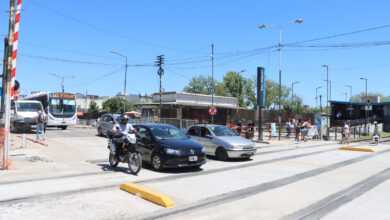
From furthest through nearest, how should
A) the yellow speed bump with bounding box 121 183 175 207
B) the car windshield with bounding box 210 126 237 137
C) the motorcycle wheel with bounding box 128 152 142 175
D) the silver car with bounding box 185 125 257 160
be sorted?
the car windshield with bounding box 210 126 237 137
the silver car with bounding box 185 125 257 160
the motorcycle wheel with bounding box 128 152 142 175
the yellow speed bump with bounding box 121 183 175 207

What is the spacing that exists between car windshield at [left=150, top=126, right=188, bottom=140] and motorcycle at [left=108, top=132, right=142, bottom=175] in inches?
46.0

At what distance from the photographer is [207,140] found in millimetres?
13164

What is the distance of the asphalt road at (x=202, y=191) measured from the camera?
216 inches

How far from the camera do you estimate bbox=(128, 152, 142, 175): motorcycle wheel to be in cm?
881

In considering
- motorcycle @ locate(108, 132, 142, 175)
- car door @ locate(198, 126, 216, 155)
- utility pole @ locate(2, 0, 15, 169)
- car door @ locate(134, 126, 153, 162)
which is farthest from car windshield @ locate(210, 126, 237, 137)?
utility pole @ locate(2, 0, 15, 169)

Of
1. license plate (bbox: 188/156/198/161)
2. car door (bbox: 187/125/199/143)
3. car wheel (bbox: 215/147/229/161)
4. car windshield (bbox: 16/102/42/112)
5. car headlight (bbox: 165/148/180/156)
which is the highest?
car windshield (bbox: 16/102/42/112)

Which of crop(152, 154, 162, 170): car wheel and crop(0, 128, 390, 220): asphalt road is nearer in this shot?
crop(0, 128, 390, 220): asphalt road

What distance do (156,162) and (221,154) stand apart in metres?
3.51

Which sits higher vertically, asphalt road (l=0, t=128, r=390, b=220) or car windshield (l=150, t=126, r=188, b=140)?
car windshield (l=150, t=126, r=188, b=140)

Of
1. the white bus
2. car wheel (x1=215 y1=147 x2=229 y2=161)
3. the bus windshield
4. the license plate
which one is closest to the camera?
the license plate

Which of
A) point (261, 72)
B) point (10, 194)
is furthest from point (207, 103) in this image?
point (10, 194)

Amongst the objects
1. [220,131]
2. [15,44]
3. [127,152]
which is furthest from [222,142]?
[15,44]

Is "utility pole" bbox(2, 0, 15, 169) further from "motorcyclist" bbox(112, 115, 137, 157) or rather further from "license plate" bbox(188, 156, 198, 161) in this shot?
"license plate" bbox(188, 156, 198, 161)

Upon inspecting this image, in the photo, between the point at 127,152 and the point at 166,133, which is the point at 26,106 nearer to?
the point at 166,133
